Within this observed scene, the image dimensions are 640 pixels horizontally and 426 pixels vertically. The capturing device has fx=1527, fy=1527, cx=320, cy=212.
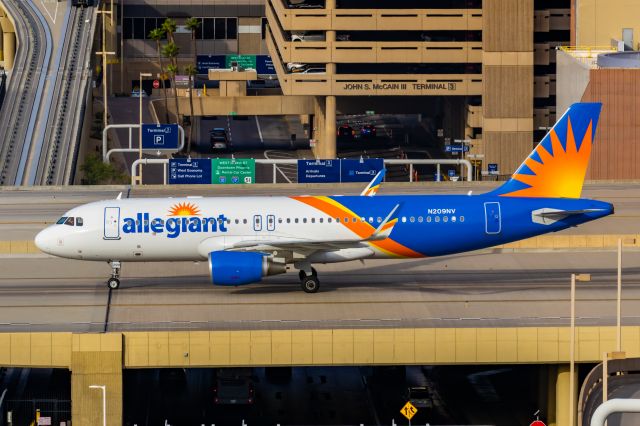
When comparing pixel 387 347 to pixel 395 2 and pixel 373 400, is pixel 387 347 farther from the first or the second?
pixel 395 2

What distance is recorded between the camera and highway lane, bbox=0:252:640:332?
68.0 meters

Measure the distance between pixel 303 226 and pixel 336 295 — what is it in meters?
3.83

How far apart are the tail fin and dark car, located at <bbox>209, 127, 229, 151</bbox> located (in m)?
101

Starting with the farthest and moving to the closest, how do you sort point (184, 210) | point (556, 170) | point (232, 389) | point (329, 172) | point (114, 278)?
point (329, 172) → point (556, 170) → point (114, 278) → point (184, 210) → point (232, 389)

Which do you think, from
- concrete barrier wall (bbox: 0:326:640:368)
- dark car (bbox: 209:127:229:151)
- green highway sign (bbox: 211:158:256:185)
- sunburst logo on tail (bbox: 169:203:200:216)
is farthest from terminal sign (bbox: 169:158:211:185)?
dark car (bbox: 209:127:229:151)

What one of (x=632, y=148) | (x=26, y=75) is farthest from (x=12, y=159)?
(x=632, y=148)

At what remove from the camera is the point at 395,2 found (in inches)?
6481

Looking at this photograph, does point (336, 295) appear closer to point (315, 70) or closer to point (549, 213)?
point (549, 213)

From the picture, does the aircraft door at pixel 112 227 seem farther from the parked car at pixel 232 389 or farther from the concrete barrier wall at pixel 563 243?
the concrete barrier wall at pixel 563 243

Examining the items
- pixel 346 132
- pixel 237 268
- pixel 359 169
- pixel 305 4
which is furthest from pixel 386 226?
pixel 346 132

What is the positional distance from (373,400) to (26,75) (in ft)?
352

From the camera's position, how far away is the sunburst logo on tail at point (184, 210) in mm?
72062

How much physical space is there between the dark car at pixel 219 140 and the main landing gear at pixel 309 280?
102 meters

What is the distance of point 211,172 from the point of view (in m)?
116
